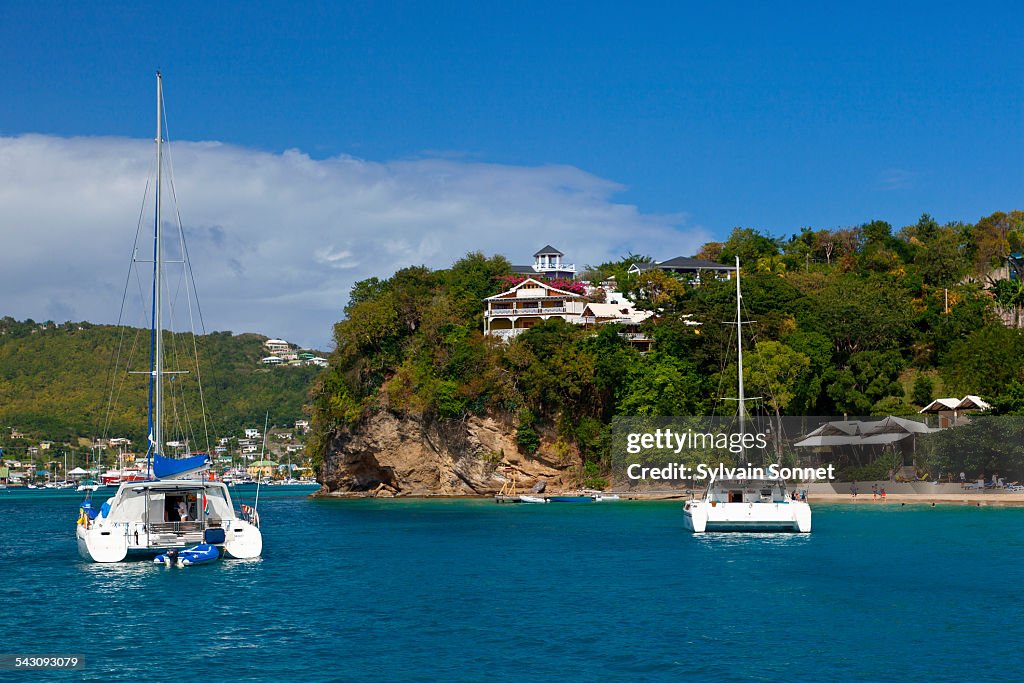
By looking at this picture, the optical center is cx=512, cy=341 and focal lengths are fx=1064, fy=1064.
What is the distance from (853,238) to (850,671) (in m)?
110

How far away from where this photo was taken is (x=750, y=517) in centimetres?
4509

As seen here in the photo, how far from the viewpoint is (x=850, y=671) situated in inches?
829

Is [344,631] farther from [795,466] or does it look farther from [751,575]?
[795,466]

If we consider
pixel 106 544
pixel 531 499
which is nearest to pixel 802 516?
pixel 106 544

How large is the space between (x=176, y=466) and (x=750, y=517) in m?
23.4

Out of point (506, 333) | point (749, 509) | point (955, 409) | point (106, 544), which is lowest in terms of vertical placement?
point (106, 544)

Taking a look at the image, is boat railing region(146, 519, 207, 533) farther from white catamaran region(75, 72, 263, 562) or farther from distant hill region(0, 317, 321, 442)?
distant hill region(0, 317, 321, 442)

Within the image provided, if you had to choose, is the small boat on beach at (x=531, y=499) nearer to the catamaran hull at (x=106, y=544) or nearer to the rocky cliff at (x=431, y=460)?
the rocky cliff at (x=431, y=460)

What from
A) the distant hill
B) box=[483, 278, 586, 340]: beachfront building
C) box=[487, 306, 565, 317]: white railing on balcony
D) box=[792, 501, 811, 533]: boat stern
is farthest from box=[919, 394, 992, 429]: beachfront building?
the distant hill

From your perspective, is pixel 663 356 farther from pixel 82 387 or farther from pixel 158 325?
pixel 82 387

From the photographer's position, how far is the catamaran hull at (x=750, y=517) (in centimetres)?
4484

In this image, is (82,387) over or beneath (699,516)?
over

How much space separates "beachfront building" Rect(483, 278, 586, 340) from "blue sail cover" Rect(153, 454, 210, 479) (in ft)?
178

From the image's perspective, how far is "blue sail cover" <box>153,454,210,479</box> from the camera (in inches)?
1464
